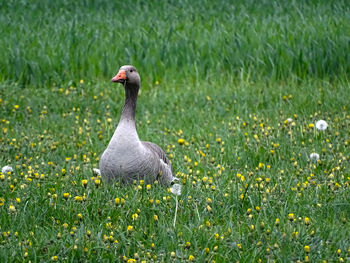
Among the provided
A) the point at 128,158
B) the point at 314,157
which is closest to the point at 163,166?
the point at 128,158

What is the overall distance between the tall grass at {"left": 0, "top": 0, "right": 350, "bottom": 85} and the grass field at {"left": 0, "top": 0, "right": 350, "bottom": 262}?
0.03 meters

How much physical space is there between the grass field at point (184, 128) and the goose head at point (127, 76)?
0.92 meters

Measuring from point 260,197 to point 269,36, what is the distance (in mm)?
5902

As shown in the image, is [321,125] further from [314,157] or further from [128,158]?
[128,158]

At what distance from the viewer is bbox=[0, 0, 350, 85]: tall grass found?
949 centimetres

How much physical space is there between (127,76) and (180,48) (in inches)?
197

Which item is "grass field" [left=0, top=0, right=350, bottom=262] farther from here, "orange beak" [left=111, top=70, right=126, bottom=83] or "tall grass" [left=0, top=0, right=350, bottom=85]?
"orange beak" [left=111, top=70, right=126, bottom=83]

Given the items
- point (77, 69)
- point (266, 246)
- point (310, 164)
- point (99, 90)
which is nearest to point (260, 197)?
point (266, 246)

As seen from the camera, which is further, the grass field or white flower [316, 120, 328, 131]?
white flower [316, 120, 328, 131]

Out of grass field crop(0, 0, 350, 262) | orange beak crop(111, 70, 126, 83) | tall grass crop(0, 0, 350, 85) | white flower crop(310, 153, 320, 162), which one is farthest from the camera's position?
tall grass crop(0, 0, 350, 85)

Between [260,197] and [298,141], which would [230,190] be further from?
[298,141]

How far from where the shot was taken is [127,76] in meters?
5.22

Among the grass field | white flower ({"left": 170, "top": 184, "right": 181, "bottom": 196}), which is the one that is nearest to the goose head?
the grass field

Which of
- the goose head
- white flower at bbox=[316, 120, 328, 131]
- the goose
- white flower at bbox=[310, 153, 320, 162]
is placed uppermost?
the goose head
